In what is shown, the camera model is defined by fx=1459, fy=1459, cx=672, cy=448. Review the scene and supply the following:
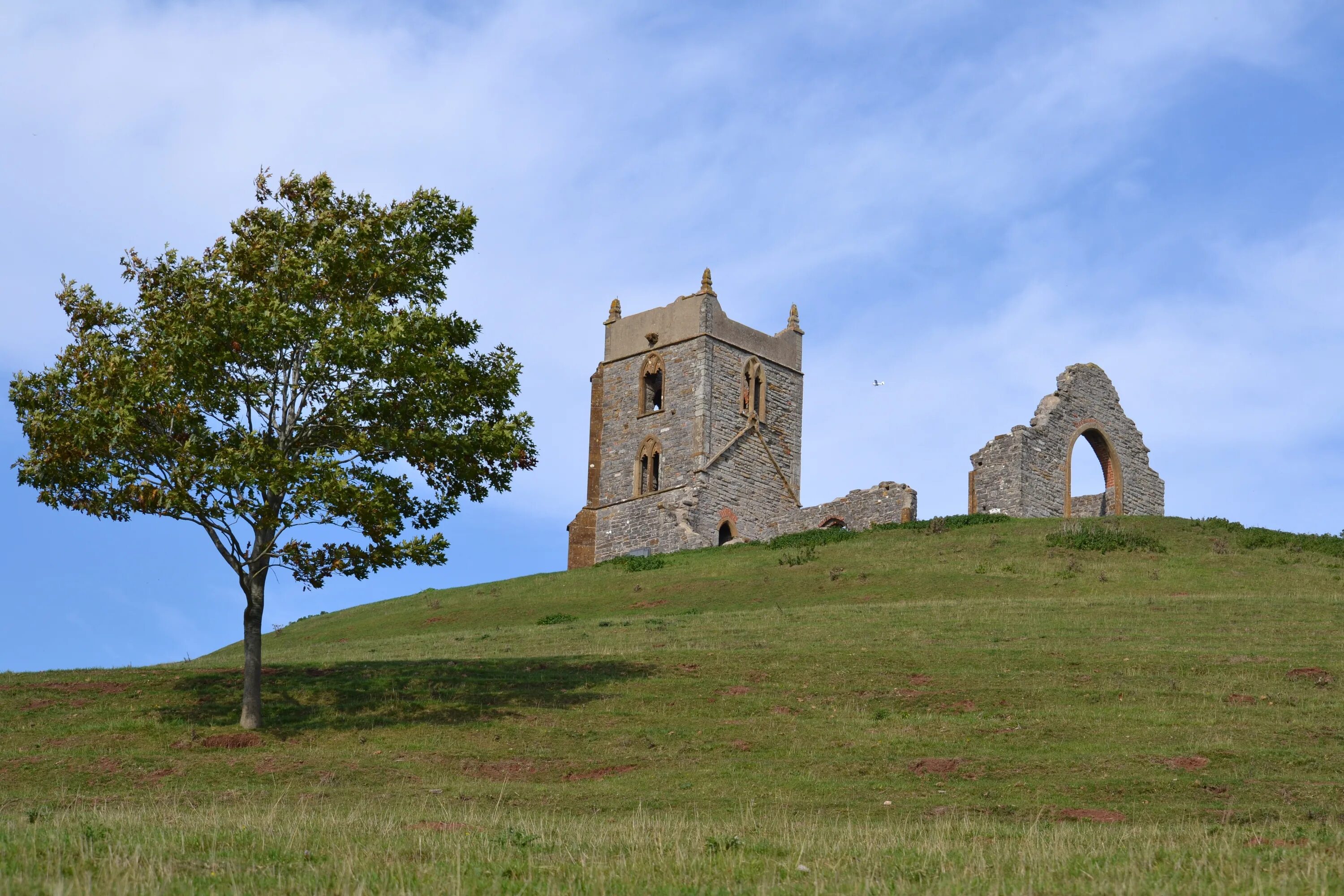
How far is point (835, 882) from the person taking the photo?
32.9ft

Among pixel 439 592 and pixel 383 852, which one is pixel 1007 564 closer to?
pixel 439 592

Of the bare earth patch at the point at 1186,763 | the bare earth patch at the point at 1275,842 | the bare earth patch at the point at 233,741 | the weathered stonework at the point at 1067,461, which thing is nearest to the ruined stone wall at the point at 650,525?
the weathered stonework at the point at 1067,461

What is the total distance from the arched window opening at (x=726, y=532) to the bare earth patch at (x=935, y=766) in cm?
4027

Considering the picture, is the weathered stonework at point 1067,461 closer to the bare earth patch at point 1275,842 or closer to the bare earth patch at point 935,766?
the bare earth patch at point 935,766

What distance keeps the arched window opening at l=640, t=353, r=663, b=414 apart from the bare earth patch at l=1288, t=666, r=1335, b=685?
39584 mm

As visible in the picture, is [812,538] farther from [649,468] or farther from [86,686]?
A: [86,686]

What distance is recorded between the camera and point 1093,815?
15.2m

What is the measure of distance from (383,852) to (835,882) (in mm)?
3441

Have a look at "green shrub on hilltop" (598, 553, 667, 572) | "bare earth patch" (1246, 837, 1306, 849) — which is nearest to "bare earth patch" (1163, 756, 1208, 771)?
"bare earth patch" (1246, 837, 1306, 849)

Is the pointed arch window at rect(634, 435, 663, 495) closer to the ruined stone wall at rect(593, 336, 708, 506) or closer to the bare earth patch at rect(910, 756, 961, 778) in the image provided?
the ruined stone wall at rect(593, 336, 708, 506)

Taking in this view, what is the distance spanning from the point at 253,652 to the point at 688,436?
123 ft

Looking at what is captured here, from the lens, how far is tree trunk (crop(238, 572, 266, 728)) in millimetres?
21547

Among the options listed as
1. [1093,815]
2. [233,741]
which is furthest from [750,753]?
[233,741]

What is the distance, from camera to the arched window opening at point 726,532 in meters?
58.5
